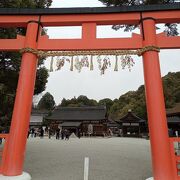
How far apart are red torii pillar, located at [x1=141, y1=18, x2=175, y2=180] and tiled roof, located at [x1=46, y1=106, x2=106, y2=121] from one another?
34.3 meters

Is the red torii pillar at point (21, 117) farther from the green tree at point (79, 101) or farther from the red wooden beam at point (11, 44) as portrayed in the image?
the green tree at point (79, 101)

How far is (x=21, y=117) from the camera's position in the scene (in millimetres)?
5848

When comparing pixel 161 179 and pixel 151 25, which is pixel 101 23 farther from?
pixel 161 179

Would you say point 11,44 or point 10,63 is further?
point 10,63

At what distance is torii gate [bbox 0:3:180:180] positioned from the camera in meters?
5.43

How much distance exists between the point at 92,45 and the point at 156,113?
263 centimetres

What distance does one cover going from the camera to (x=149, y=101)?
5.75 metres

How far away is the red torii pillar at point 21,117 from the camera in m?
5.55

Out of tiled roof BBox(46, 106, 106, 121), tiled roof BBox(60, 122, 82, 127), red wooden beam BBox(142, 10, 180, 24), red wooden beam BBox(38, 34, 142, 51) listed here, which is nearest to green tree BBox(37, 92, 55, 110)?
tiled roof BBox(46, 106, 106, 121)

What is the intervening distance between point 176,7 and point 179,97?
37265 millimetres

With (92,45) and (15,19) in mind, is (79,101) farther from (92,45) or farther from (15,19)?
(92,45)

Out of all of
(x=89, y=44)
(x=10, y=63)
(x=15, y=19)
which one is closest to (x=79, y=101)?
(x=10, y=63)

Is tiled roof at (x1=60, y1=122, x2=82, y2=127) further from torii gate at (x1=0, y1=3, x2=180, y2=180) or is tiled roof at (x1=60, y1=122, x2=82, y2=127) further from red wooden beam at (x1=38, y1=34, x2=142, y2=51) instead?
red wooden beam at (x1=38, y1=34, x2=142, y2=51)

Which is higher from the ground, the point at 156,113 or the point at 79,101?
the point at 79,101
